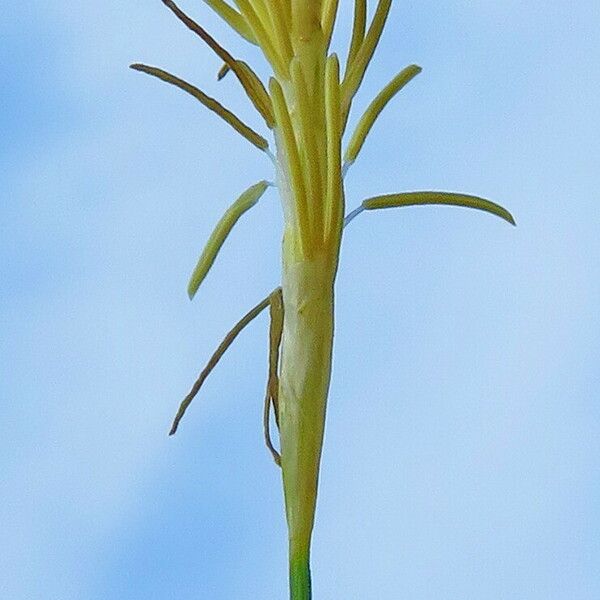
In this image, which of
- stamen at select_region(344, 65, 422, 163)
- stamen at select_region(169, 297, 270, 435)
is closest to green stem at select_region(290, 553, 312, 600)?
stamen at select_region(169, 297, 270, 435)

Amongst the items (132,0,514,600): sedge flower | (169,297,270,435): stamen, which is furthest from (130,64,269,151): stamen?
(169,297,270,435): stamen

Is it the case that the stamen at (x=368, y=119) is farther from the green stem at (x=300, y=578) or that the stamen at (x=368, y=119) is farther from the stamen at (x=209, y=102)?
the green stem at (x=300, y=578)

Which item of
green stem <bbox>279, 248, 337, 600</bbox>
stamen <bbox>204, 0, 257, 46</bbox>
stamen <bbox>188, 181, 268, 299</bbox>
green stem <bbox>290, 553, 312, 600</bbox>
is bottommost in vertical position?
green stem <bbox>290, 553, 312, 600</bbox>

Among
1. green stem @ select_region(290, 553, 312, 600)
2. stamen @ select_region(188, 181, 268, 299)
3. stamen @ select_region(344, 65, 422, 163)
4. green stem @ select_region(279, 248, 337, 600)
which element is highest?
stamen @ select_region(344, 65, 422, 163)

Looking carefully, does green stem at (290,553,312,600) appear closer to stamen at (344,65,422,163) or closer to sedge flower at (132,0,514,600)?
sedge flower at (132,0,514,600)

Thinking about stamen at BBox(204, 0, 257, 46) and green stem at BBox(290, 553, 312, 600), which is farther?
stamen at BBox(204, 0, 257, 46)

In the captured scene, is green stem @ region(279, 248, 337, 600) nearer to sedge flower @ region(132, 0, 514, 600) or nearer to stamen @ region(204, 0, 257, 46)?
sedge flower @ region(132, 0, 514, 600)

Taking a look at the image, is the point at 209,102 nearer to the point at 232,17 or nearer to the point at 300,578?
the point at 232,17

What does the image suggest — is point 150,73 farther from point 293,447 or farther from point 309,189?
point 293,447

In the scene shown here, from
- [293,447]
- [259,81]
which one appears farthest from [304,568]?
[259,81]

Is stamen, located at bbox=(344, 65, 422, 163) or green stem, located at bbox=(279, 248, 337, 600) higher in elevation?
stamen, located at bbox=(344, 65, 422, 163)
